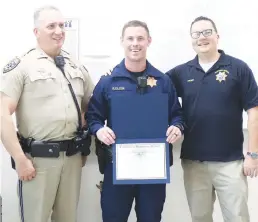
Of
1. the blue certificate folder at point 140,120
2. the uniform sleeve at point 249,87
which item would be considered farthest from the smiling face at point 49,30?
the uniform sleeve at point 249,87

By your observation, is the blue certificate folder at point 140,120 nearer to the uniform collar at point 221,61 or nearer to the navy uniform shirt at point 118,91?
the navy uniform shirt at point 118,91

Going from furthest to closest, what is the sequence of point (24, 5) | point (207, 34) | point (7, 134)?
1. point (24, 5)
2. point (207, 34)
3. point (7, 134)

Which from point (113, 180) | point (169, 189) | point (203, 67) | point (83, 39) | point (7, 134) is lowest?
point (169, 189)

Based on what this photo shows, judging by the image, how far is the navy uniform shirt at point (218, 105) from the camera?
6.17 feet

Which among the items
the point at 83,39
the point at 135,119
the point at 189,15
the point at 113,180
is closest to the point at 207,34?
the point at 189,15

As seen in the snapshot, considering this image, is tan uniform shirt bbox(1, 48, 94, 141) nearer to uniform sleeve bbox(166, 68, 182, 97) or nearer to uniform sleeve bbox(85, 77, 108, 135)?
uniform sleeve bbox(85, 77, 108, 135)

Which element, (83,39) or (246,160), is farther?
(83,39)

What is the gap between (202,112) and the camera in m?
1.90

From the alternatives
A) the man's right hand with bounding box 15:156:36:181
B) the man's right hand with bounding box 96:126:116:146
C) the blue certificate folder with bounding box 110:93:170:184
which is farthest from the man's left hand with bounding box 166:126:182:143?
the man's right hand with bounding box 15:156:36:181

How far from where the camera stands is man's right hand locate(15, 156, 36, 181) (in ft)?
5.63

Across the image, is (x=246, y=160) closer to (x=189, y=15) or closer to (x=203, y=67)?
(x=203, y=67)

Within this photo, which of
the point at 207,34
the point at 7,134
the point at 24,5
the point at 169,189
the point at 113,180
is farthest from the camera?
the point at 169,189

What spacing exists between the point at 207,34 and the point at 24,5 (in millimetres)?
1128

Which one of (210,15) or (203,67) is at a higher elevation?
(210,15)
